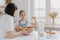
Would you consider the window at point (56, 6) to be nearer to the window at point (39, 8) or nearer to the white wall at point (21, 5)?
the window at point (39, 8)

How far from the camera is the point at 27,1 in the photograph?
3.45 m

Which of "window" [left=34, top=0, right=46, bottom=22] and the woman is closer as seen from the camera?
the woman

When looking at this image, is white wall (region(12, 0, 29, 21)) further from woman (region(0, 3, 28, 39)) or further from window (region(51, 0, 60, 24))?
woman (region(0, 3, 28, 39))

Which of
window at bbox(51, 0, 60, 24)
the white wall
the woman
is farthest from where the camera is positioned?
window at bbox(51, 0, 60, 24)

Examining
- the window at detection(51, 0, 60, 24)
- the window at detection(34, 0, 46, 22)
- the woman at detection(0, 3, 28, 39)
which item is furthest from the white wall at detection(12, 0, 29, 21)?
the woman at detection(0, 3, 28, 39)

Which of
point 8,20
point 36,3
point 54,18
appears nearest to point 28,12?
point 36,3

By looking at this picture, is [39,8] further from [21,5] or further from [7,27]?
[7,27]

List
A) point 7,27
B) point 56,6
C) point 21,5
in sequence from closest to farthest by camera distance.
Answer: point 7,27 < point 21,5 < point 56,6

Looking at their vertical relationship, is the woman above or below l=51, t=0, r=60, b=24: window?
below

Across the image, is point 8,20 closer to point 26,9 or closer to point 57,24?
point 26,9

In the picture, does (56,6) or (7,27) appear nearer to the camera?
(7,27)

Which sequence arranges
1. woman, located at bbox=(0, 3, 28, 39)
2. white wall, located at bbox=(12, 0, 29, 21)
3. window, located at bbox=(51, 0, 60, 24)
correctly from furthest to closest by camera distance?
1. window, located at bbox=(51, 0, 60, 24)
2. white wall, located at bbox=(12, 0, 29, 21)
3. woman, located at bbox=(0, 3, 28, 39)

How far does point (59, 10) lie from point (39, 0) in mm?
518

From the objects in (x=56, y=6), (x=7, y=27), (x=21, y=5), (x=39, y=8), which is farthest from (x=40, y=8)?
(x=7, y=27)
